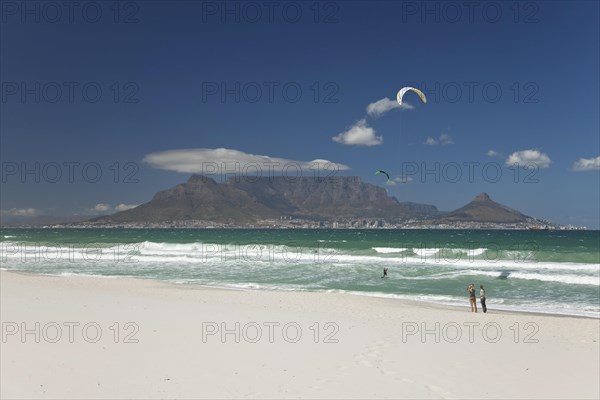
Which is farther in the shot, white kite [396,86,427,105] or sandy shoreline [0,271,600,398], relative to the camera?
white kite [396,86,427,105]

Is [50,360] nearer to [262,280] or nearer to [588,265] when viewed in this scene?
[262,280]

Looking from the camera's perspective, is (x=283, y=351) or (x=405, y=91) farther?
(x=405, y=91)

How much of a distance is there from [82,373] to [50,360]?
970 mm

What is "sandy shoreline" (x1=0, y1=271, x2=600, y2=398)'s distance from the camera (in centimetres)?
687

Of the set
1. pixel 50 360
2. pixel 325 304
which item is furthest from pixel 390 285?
pixel 50 360

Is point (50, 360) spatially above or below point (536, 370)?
above

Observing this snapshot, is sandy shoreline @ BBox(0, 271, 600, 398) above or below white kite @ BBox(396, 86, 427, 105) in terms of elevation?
below

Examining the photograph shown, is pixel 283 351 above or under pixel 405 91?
under

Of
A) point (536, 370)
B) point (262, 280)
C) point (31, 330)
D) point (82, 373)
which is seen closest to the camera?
point (82, 373)

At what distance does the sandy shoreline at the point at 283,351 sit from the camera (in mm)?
6867

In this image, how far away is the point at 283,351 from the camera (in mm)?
9055

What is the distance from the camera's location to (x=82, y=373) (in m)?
7.09

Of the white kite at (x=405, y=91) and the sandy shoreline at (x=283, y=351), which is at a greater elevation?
the white kite at (x=405, y=91)

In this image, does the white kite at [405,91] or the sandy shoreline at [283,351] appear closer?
the sandy shoreline at [283,351]
